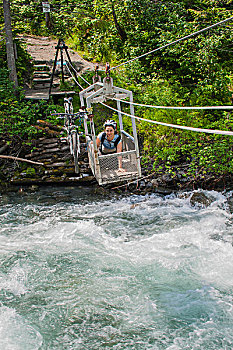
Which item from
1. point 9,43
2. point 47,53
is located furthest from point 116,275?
point 47,53

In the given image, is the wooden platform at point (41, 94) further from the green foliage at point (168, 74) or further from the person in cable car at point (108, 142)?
the person in cable car at point (108, 142)

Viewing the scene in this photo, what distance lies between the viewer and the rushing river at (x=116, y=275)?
464cm

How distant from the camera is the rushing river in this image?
4641mm

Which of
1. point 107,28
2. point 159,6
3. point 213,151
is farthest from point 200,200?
point 107,28

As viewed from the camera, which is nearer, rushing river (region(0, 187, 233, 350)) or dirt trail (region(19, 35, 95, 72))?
rushing river (region(0, 187, 233, 350))

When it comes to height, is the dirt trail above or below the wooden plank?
above

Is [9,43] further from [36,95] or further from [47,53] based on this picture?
[47,53]

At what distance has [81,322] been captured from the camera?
15.9ft

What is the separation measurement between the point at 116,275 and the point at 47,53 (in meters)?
12.8

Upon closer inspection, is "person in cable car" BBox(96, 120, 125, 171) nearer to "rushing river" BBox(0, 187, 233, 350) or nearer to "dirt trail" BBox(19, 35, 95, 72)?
"rushing river" BBox(0, 187, 233, 350)

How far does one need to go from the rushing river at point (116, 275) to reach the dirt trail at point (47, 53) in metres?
7.00

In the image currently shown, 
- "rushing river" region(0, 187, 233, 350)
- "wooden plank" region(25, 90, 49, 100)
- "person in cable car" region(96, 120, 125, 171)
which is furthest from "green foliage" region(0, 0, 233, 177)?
"person in cable car" region(96, 120, 125, 171)

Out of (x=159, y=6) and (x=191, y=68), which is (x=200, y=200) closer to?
(x=191, y=68)

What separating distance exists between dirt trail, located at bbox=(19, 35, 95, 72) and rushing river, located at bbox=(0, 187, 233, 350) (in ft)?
23.0
